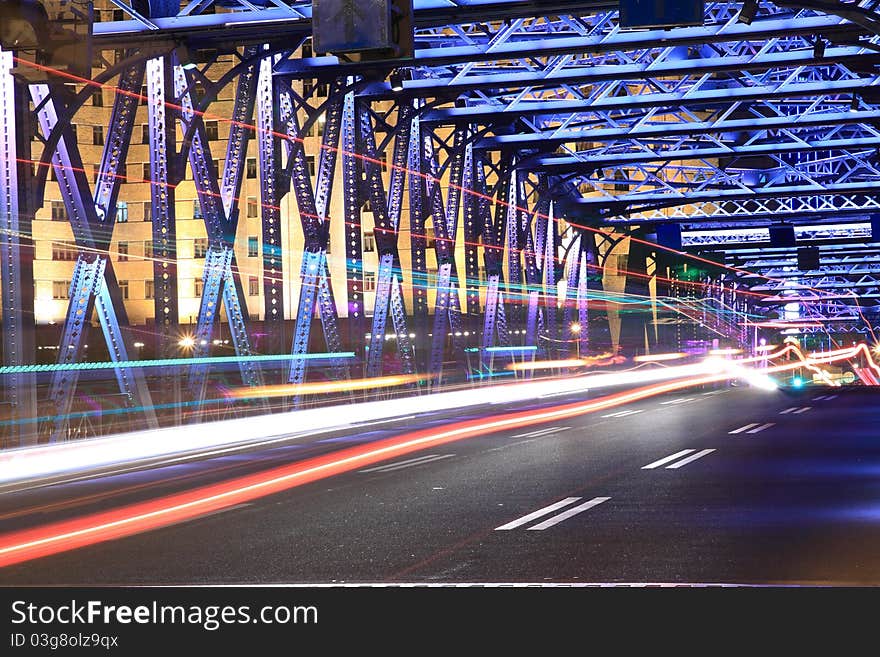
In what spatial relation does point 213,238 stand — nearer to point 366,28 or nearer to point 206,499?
point 206,499

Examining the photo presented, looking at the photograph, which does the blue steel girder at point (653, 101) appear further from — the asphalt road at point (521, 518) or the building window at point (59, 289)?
the building window at point (59, 289)

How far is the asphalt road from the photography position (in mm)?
9484

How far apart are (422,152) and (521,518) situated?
83.5 feet

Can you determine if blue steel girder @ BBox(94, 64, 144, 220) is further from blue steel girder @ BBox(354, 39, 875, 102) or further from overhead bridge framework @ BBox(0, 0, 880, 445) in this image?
blue steel girder @ BBox(354, 39, 875, 102)

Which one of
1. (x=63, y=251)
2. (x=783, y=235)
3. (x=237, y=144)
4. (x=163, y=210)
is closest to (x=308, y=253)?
(x=237, y=144)

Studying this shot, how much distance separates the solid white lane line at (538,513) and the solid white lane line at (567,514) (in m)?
0.16

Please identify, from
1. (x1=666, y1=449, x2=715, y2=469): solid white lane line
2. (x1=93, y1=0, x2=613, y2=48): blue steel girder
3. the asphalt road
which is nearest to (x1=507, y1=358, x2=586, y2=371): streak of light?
(x1=93, y1=0, x2=613, y2=48): blue steel girder

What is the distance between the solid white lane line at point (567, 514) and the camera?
11.8 metres

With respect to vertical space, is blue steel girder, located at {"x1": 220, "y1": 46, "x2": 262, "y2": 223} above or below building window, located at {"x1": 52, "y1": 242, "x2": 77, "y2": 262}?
below

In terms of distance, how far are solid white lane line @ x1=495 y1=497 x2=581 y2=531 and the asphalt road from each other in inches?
0.8

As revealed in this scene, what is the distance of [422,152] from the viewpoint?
3697 cm

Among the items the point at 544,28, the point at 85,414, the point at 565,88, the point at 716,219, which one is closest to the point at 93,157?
the point at 716,219

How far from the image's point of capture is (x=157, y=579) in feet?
30.7
